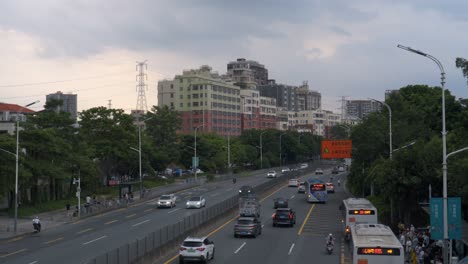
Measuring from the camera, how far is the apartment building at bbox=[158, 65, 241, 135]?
174m

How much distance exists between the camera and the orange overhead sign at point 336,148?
70.2 metres

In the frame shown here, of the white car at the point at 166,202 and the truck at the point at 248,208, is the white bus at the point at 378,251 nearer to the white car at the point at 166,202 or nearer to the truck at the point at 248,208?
the truck at the point at 248,208

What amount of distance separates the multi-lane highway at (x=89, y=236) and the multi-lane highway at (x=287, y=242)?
572 cm

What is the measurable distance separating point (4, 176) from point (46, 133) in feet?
30.0

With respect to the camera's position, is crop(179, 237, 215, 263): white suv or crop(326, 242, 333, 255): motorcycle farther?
crop(326, 242, 333, 255): motorcycle

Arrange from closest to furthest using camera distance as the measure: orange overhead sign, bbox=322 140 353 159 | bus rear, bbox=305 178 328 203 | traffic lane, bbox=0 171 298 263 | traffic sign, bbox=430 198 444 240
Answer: traffic sign, bbox=430 198 444 240 → traffic lane, bbox=0 171 298 263 → orange overhead sign, bbox=322 140 353 159 → bus rear, bbox=305 178 328 203

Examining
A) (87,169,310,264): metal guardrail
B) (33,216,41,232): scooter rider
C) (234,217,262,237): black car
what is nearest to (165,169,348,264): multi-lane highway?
(234,217,262,237): black car

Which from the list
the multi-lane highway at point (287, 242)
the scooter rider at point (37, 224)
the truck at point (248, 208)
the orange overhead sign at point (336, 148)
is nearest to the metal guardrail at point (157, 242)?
the multi-lane highway at point (287, 242)

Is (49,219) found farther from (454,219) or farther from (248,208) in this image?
(454,219)

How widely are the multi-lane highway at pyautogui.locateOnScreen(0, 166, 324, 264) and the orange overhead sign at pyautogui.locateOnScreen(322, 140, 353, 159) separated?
14.7 m

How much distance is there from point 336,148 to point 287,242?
31797 mm

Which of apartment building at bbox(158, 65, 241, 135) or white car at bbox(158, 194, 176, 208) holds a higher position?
apartment building at bbox(158, 65, 241, 135)

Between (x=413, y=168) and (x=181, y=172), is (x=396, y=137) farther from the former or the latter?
(x=181, y=172)

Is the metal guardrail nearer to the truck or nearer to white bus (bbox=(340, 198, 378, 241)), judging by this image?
the truck
